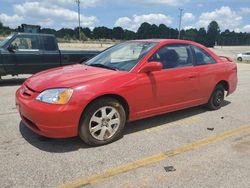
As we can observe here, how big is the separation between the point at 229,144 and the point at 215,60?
2.37 m

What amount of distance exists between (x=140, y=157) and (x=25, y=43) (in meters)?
7.04

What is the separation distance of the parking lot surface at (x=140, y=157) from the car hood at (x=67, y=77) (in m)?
0.87

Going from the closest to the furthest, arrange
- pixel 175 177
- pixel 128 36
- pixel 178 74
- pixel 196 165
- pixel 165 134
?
pixel 175 177 → pixel 196 165 → pixel 165 134 → pixel 178 74 → pixel 128 36

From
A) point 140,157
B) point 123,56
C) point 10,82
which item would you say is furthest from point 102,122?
point 10,82

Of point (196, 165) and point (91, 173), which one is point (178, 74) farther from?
point (91, 173)

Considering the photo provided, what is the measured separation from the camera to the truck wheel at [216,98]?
6.39 metres

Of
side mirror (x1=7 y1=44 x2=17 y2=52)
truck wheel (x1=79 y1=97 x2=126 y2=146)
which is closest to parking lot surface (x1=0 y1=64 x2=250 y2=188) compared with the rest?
truck wheel (x1=79 y1=97 x2=126 y2=146)

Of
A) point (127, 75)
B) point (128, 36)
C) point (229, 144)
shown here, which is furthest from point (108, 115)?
point (128, 36)

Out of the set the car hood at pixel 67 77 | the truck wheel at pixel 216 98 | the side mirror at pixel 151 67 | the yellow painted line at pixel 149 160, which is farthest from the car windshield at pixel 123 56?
the truck wheel at pixel 216 98

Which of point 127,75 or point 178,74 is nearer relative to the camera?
point 127,75

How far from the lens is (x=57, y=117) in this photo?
153 inches

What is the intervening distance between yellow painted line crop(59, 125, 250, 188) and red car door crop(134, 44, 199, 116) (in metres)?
0.91

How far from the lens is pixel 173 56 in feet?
17.8

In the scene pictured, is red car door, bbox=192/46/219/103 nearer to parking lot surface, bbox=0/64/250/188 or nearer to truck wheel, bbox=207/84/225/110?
truck wheel, bbox=207/84/225/110
